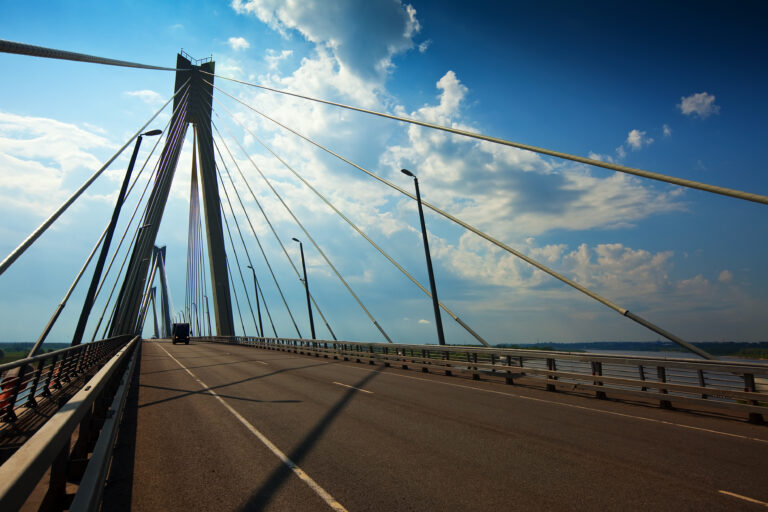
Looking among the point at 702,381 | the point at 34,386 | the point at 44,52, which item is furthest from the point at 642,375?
the point at 44,52

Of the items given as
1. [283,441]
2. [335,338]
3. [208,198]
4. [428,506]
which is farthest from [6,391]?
[208,198]

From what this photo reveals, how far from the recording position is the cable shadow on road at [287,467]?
15.0ft

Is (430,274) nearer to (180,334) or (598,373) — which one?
(598,373)

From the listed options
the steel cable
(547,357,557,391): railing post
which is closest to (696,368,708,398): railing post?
(547,357,557,391): railing post

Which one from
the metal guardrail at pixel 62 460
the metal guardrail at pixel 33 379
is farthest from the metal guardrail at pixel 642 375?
the metal guardrail at pixel 33 379

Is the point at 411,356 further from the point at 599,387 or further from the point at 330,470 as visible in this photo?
the point at 330,470

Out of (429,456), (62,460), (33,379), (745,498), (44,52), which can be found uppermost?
(44,52)

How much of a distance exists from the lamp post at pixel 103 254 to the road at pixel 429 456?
27.8 ft

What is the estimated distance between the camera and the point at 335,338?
1196 inches

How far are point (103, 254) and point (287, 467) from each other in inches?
684

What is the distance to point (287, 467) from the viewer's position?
223 inches

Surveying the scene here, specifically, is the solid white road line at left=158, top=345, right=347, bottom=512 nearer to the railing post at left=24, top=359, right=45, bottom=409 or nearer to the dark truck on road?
the railing post at left=24, top=359, right=45, bottom=409

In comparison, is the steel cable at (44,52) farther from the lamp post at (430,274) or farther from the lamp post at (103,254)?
the lamp post at (430,274)

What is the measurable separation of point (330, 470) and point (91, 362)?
55.4 ft
